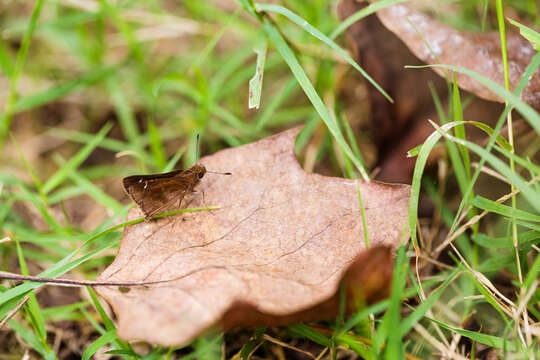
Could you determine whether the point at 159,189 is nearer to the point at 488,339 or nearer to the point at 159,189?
the point at 159,189

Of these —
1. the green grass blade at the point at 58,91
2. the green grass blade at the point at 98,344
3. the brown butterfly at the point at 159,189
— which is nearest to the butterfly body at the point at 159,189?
the brown butterfly at the point at 159,189

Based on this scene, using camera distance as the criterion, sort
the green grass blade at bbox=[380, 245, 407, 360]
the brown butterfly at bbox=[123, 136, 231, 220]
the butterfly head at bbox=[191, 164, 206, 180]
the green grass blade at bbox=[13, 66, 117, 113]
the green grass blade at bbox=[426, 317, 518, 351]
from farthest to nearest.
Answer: the green grass blade at bbox=[13, 66, 117, 113] < the butterfly head at bbox=[191, 164, 206, 180] < the brown butterfly at bbox=[123, 136, 231, 220] < the green grass blade at bbox=[426, 317, 518, 351] < the green grass blade at bbox=[380, 245, 407, 360]

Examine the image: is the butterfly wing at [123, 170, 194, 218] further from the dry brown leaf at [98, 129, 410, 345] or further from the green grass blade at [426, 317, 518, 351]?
the green grass blade at [426, 317, 518, 351]

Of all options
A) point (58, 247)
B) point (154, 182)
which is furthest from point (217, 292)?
point (58, 247)

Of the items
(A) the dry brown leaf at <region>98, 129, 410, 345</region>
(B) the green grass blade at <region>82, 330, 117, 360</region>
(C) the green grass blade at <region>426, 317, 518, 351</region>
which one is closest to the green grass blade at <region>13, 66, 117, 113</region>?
(A) the dry brown leaf at <region>98, 129, 410, 345</region>

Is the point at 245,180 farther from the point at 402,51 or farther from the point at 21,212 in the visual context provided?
the point at 21,212

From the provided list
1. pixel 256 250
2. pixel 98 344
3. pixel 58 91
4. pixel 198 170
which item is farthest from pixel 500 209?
pixel 58 91

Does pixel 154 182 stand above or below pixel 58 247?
above
